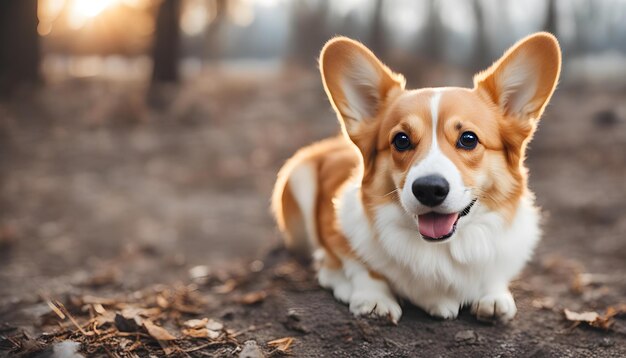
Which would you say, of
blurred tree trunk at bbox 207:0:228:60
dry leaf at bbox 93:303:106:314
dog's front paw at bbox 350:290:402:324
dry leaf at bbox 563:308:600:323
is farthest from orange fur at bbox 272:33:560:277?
blurred tree trunk at bbox 207:0:228:60

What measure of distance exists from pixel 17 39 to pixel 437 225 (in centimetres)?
1028

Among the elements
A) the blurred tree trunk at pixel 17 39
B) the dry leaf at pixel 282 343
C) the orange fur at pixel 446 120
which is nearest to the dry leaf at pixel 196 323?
the dry leaf at pixel 282 343

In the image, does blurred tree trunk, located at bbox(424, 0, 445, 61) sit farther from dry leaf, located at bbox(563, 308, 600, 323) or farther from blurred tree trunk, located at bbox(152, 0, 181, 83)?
dry leaf, located at bbox(563, 308, 600, 323)

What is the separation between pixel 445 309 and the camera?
2.84 meters

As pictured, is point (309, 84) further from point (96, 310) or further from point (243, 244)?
point (96, 310)

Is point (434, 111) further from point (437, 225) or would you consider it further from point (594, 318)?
point (594, 318)

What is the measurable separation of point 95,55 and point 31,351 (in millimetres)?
31157

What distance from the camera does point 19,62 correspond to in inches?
417

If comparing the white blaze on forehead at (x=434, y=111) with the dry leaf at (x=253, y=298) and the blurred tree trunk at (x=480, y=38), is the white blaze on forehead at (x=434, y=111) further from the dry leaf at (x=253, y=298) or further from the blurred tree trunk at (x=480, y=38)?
the blurred tree trunk at (x=480, y=38)

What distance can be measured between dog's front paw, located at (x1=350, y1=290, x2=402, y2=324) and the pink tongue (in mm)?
521

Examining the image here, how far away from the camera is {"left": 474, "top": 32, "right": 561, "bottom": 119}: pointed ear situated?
275 cm

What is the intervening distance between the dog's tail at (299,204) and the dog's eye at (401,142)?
3.64 feet

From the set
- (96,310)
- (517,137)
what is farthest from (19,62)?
(517,137)

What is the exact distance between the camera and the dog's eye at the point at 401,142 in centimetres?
261
